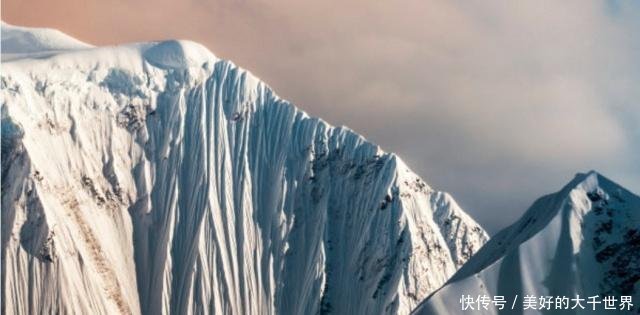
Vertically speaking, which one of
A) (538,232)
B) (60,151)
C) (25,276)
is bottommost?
(538,232)

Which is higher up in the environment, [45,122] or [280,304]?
[45,122]

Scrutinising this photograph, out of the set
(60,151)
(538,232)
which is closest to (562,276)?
(538,232)

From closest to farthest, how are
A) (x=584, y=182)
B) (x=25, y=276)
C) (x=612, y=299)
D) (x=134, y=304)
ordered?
(x=612, y=299)
(x=584, y=182)
(x=25, y=276)
(x=134, y=304)

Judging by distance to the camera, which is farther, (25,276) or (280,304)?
(280,304)

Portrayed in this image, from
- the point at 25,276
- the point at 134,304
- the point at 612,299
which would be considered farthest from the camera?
the point at 134,304

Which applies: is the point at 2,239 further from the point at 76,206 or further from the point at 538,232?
the point at 538,232

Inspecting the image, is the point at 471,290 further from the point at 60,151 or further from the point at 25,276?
the point at 60,151
